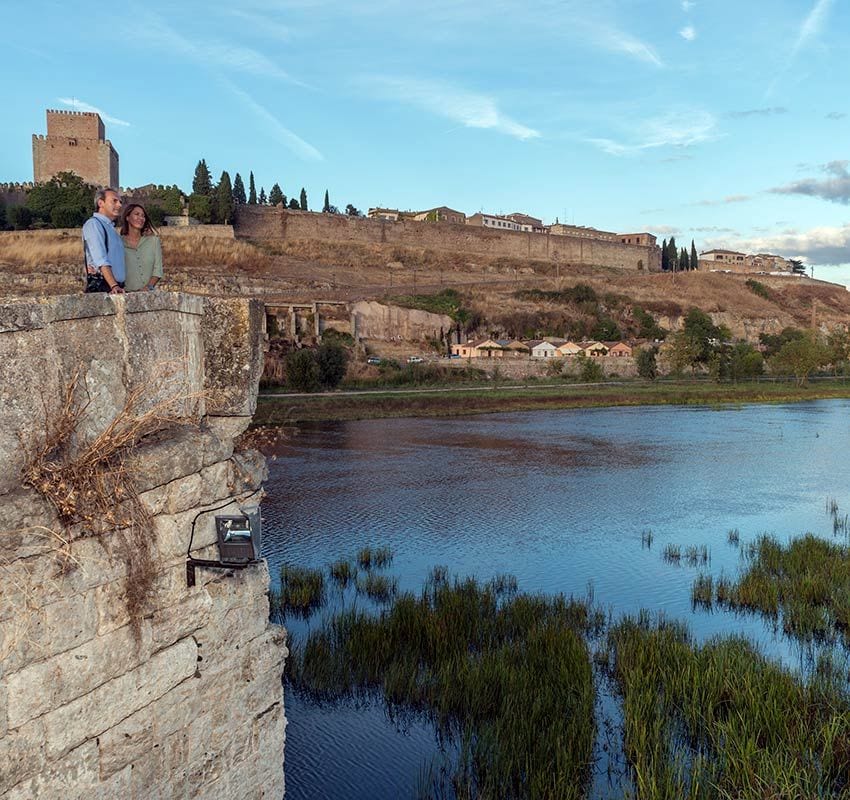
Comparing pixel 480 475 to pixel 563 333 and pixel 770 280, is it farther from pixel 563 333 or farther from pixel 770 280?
pixel 770 280

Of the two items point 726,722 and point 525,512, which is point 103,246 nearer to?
point 726,722

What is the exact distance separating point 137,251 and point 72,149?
7263cm

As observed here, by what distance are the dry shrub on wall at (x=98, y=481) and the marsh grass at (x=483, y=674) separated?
12.0 ft

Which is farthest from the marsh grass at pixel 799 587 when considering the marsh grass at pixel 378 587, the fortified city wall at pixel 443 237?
the fortified city wall at pixel 443 237

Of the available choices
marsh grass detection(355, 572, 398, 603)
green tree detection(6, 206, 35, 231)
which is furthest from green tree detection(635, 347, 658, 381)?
green tree detection(6, 206, 35, 231)

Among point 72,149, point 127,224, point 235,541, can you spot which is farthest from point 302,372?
point 72,149

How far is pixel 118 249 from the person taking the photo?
4.16 metres

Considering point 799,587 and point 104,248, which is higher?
point 104,248

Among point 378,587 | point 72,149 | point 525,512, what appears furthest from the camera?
point 72,149

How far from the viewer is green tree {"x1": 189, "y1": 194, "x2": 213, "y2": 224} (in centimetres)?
6825

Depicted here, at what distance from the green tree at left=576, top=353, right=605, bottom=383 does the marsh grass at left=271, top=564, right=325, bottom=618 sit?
144ft

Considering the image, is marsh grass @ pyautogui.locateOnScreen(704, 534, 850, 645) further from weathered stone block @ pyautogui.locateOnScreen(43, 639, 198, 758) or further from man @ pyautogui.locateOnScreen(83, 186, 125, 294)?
man @ pyautogui.locateOnScreen(83, 186, 125, 294)

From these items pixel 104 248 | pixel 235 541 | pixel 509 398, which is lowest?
pixel 509 398

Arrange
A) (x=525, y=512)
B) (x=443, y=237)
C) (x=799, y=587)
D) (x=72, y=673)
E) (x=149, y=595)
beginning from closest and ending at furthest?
1. (x=72, y=673)
2. (x=149, y=595)
3. (x=799, y=587)
4. (x=525, y=512)
5. (x=443, y=237)
